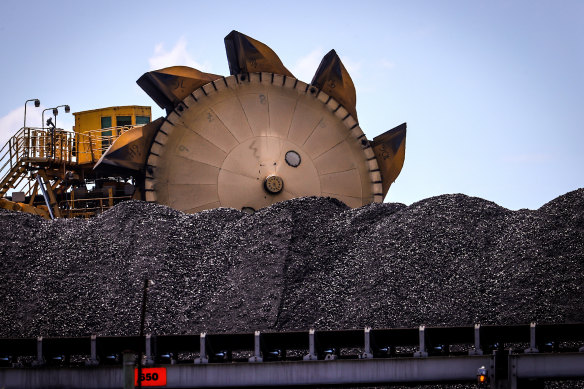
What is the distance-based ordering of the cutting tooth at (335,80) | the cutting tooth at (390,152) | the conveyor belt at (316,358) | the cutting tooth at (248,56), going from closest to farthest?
1. the conveyor belt at (316,358)
2. the cutting tooth at (248,56)
3. the cutting tooth at (335,80)
4. the cutting tooth at (390,152)

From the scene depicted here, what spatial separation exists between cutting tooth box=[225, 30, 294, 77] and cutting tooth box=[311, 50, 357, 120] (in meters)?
1.27

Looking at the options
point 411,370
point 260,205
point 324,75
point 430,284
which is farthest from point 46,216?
point 411,370

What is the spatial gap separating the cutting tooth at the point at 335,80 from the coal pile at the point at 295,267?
6048 mm

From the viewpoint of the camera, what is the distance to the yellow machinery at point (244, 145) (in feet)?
107

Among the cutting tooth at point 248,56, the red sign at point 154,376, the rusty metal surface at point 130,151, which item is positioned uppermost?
the cutting tooth at point 248,56

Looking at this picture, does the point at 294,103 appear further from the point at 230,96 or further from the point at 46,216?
the point at 46,216

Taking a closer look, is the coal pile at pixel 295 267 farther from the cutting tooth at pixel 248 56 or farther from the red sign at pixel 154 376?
the cutting tooth at pixel 248 56

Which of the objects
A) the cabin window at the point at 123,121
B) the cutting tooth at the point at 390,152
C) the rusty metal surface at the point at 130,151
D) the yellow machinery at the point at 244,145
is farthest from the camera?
the cabin window at the point at 123,121

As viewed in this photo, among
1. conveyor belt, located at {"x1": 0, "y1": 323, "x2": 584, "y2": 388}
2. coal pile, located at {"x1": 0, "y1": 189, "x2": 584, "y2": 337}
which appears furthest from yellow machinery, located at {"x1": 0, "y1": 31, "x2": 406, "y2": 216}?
conveyor belt, located at {"x1": 0, "y1": 323, "x2": 584, "y2": 388}

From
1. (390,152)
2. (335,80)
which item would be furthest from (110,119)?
(390,152)

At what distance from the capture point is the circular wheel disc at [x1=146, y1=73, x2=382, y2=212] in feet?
108

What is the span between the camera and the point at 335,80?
34906 mm

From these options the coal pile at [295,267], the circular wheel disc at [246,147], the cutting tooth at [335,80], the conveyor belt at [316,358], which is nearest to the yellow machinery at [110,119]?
the circular wheel disc at [246,147]

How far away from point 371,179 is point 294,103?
3707 mm
